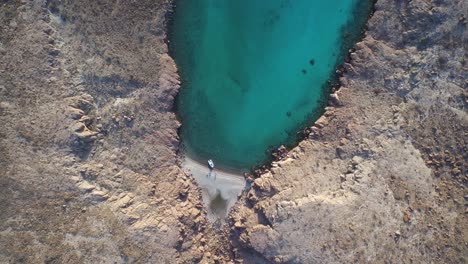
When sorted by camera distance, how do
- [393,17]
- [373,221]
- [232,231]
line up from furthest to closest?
[232,231] → [393,17] → [373,221]

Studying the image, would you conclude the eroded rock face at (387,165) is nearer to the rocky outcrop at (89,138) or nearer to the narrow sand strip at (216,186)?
the narrow sand strip at (216,186)

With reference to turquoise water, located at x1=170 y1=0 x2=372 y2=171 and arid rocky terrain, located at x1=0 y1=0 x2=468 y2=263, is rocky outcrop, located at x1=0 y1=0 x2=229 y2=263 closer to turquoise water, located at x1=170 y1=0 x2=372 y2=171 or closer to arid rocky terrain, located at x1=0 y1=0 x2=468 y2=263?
arid rocky terrain, located at x1=0 y1=0 x2=468 y2=263

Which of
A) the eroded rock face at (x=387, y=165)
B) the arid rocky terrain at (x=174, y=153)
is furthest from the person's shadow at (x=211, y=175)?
the eroded rock face at (x=387, y=165)

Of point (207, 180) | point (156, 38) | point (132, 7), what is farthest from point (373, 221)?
point (132, 7)

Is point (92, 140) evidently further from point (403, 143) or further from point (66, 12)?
point (403, 143)

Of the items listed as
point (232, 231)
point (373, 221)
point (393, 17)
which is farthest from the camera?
point (232, 231)

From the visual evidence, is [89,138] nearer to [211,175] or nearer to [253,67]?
[211,175]
